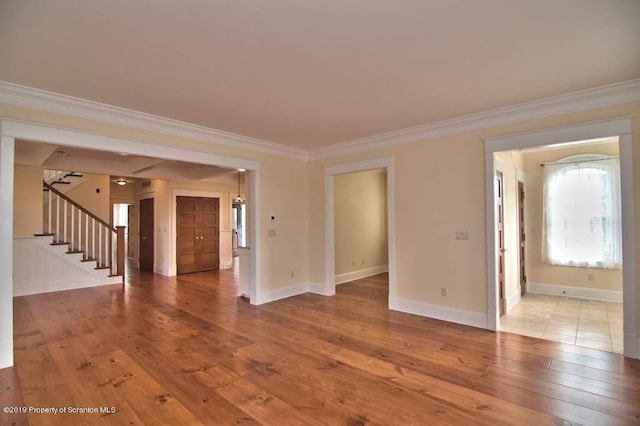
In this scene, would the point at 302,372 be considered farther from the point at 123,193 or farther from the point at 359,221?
the point at 123,193

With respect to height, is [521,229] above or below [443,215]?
below

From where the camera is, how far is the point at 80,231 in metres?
7.08

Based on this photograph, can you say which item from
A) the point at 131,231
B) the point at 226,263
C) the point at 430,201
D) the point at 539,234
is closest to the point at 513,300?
the point at 539,234

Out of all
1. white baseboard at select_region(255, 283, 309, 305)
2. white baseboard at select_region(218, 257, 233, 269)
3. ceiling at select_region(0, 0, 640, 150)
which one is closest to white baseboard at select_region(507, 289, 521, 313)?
ceiling at select_region(0, 0, 640, 150)

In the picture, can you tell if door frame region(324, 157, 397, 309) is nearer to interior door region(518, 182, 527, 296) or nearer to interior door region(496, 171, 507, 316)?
interior door region(496, 171, 507, 316)

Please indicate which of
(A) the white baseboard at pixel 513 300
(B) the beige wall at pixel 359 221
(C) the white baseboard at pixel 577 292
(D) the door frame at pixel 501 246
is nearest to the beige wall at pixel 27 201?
(B) the beige wall at pixel 359 221

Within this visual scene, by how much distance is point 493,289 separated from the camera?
3.88 metres

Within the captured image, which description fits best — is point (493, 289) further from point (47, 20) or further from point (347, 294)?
point (47, 20)

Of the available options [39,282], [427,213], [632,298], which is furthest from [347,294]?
[39,282]

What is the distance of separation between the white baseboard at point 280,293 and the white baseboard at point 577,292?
4.29m

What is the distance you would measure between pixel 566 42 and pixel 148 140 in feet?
14.3

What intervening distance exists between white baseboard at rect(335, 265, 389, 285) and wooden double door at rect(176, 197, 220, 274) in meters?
4.07

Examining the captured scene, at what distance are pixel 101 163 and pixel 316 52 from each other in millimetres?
6052

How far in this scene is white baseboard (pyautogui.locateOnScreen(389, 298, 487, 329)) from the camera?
4.02 m
